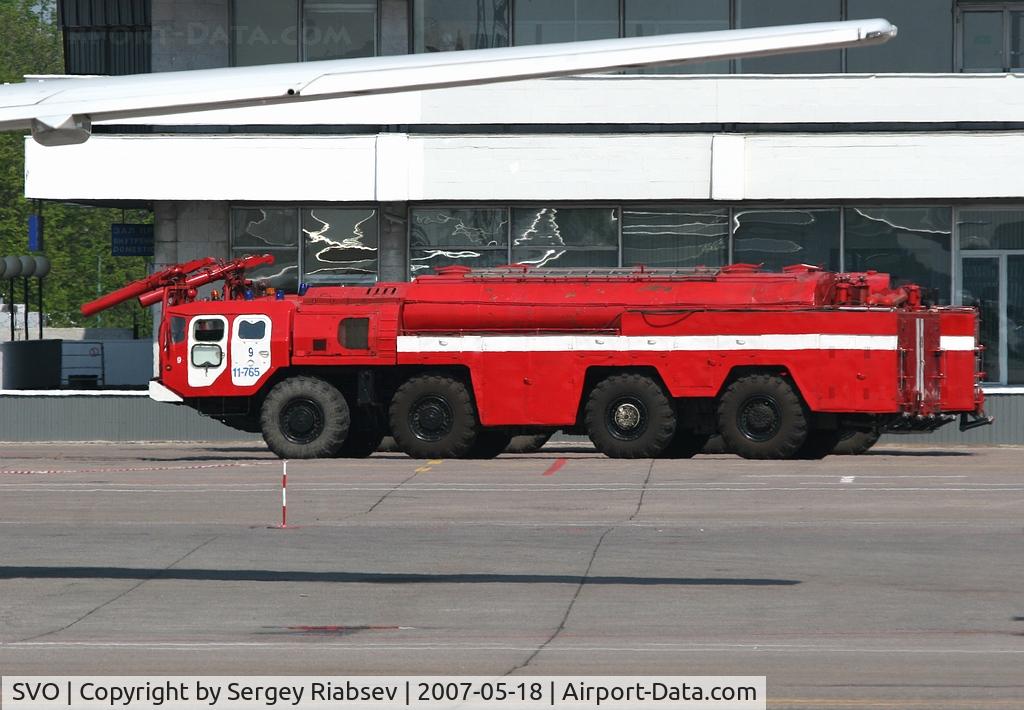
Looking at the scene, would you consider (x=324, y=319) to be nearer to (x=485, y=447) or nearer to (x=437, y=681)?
(x=485, y=447)

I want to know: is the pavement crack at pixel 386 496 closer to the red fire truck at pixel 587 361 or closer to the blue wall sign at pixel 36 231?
the red fire truck at pixel 587 361

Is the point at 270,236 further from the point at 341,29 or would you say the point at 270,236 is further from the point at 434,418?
the point at 434,418

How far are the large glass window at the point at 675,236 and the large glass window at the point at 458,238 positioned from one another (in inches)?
104

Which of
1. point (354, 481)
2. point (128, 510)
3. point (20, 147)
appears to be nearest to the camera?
point (128, 510)

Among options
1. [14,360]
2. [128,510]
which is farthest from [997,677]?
[14,360]

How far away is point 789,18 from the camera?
3766 centimetres

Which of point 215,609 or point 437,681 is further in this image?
point 215,609

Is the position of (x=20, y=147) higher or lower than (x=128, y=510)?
higher

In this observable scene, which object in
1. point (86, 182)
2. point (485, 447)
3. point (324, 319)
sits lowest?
point (485, 447)

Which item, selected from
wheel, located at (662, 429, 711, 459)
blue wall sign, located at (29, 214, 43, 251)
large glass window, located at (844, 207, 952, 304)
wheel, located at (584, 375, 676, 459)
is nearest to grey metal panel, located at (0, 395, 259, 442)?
wheel, located at (662, 429, 711, 459)

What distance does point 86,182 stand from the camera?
37.4 meters

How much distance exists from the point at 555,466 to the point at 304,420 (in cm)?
449

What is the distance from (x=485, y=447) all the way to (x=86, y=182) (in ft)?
38.2

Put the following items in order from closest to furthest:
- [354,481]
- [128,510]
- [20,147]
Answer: [128,510]
[354,481]
[20,147]
